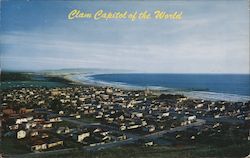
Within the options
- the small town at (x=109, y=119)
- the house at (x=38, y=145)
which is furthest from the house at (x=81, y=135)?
the house at (x=38, y=145)

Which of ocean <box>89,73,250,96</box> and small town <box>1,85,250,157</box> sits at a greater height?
ocean <box>89,73,250,96</box>

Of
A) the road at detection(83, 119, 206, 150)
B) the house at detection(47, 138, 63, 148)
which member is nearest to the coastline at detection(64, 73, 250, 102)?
the road at detection(83, 119, 206, 150)

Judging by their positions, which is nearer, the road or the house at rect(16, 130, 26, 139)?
the house at rect(16, 130, 26, 139)

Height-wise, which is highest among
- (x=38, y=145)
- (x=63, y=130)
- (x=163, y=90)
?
(x=163, y=90)

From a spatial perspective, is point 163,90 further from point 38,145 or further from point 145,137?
point 38,145

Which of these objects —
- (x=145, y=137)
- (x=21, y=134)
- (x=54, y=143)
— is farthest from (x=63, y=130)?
(x=145, y=137)

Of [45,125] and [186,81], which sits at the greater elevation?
[186,81]

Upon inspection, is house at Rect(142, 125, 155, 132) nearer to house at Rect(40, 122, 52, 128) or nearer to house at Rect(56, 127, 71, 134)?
house at Rect(56, 127, 71, 134)
